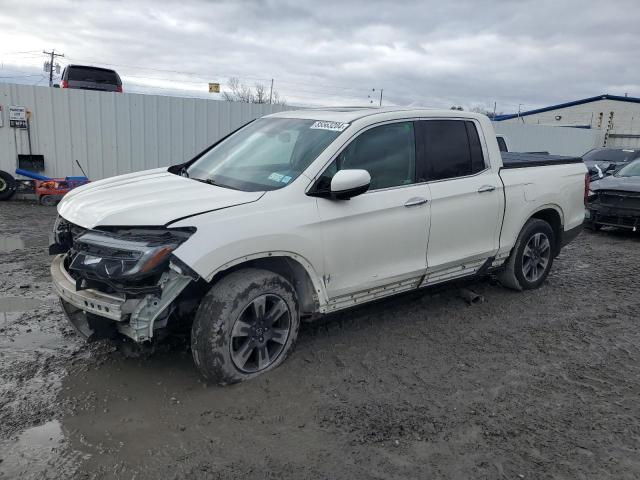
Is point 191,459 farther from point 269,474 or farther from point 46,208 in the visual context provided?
point 46,208

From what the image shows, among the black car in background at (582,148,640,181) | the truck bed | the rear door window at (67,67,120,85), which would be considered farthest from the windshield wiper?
the black car in background at (582,148,640,181)

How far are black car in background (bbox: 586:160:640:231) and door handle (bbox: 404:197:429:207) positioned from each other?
253 inches

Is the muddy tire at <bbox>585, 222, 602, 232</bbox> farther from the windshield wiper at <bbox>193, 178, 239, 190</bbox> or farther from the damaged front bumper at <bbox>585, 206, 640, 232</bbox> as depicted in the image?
the windshield wiper at <bbox>193, 178, 239, 190</bbox>

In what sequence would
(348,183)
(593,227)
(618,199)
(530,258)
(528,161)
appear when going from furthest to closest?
1. (593,227)
2. (618,199)
3. (530,258)
4. (528,161)
5. (348,183)

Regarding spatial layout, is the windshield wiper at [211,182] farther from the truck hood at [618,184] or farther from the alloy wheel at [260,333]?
the truck hood at [618,184]

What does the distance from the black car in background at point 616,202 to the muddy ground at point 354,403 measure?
477 centimetres

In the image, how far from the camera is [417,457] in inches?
114

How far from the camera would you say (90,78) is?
15164mm

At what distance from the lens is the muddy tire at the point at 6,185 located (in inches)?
411

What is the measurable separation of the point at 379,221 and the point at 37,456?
2.65 meters

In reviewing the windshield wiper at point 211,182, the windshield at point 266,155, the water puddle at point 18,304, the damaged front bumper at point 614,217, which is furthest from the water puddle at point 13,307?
the damaged front bumper at point 614,217

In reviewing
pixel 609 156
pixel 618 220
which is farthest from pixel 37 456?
pixel 609 156

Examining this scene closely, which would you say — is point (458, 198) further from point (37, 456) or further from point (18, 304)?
point (18, 304)

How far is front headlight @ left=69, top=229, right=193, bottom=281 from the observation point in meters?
3.06
